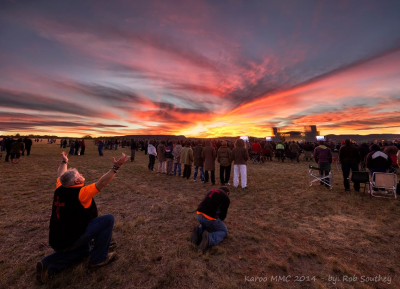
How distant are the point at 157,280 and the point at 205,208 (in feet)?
4.97

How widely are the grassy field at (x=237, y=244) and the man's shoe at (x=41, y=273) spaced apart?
127mm

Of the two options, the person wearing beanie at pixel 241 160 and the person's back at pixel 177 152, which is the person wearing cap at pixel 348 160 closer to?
the person wearing beanie at pixel 241 160

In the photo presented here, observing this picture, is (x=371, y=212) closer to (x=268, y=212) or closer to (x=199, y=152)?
(x=268, y=212)

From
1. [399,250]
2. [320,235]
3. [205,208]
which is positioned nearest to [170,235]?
[205,208]

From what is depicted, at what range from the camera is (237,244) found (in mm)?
3738

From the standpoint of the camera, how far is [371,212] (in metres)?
5.33

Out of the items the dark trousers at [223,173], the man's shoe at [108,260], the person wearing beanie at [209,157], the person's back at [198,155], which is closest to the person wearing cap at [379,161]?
the dark trousers at [223,173]

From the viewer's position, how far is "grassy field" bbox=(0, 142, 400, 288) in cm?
276

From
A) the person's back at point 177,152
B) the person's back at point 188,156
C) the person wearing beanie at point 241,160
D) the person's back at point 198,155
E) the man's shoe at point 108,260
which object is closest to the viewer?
the man's shoe at point 108,260

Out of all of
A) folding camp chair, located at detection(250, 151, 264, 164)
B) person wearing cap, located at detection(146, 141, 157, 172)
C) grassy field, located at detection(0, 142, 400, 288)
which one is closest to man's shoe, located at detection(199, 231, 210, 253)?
grassy field, located at detection(0, 142, 400, 288)

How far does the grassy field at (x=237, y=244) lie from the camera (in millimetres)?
2762

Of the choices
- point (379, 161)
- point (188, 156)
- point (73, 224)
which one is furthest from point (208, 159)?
point (379, 161)

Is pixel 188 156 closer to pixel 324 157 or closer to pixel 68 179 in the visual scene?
pixel 324 157

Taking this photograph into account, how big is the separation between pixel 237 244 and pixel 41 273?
11.3 feet
